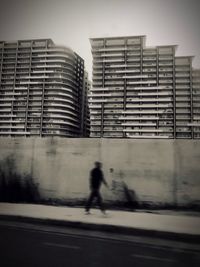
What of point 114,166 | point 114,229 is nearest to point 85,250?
point 114,229

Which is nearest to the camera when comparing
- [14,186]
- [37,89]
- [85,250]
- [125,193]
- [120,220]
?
[85,250]

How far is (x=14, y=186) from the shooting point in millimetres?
9250

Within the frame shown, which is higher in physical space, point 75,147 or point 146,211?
point 75,147

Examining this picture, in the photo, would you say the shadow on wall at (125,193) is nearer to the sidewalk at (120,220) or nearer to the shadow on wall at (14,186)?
the sidewalk at (120,220)

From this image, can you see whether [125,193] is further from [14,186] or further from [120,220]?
[14,186]

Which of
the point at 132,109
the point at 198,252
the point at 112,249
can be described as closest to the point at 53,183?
the point at 112,249

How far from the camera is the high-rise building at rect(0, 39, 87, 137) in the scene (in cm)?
11019

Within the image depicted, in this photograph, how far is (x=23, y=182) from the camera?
9180mm

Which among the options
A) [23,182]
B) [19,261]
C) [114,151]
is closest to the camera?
[19,261]

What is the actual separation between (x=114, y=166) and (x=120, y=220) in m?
2.25

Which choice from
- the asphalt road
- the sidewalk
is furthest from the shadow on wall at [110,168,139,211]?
the asphalt road

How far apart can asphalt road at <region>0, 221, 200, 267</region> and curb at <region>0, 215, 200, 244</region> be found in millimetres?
257

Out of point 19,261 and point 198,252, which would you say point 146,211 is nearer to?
point 198,252

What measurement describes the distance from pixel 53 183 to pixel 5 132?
11118 cm
